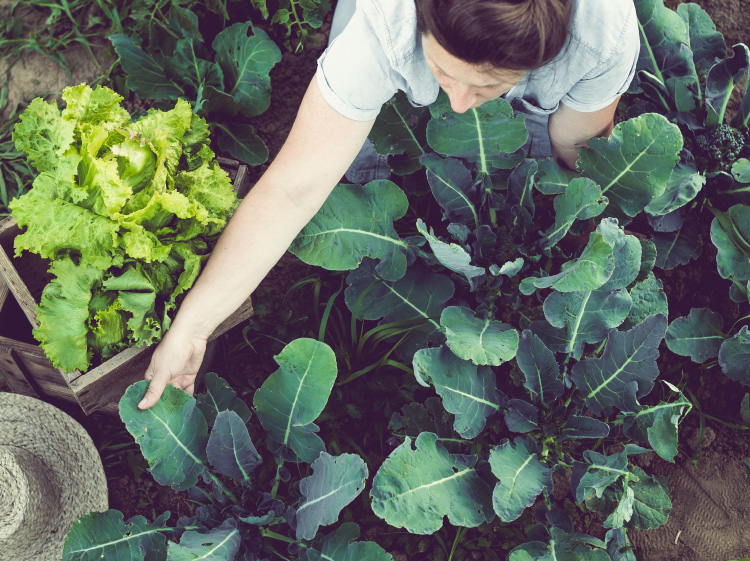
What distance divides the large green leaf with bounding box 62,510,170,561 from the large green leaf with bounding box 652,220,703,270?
6.08 ft

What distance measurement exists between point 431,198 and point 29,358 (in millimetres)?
1453

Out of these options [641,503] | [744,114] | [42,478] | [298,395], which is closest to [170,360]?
[298,395]

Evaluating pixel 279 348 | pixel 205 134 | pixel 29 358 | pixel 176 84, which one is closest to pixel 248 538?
pixel 279 348

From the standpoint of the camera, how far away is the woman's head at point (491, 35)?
100 cm

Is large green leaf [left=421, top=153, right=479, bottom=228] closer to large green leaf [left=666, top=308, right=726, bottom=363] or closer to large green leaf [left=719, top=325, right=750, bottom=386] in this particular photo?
large green leaf [left=666, top=308, right=726, bottom=363]

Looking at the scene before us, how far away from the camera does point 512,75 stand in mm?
1160

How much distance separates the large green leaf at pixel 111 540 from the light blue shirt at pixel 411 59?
4.20ft

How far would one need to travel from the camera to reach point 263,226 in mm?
1487

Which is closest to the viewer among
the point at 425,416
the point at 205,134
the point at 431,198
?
the point at 205,134

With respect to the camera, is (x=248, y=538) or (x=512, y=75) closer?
(x=512, y=75)

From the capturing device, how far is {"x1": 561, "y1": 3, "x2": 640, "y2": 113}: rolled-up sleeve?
1.33m

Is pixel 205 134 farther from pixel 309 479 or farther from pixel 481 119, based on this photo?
pixel 309 479

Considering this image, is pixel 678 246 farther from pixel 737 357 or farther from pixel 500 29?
pixel 500 29

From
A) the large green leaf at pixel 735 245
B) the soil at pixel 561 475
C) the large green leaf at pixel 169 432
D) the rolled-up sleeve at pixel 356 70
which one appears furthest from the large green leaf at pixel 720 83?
the large green leaf at pixel 169 432
